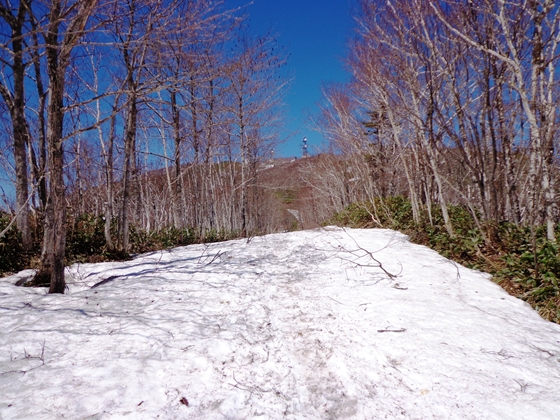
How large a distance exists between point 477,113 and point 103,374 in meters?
7.18

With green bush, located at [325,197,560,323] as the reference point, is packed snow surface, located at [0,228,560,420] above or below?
below

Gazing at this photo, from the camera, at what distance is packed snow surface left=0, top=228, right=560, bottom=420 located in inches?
81.0

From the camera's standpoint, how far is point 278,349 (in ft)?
9.44

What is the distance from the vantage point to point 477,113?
5.80m

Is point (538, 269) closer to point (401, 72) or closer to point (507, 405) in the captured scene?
point (507, 405)

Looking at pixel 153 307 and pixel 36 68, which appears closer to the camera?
pixel 153 307

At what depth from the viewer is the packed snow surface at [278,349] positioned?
2.06m

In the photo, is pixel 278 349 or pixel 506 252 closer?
pixel 278 349

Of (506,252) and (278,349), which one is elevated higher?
(506,252)

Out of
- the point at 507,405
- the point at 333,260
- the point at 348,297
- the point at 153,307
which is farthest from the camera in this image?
the point at 333,260

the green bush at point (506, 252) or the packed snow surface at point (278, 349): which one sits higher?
the green bush at point (506, 252)

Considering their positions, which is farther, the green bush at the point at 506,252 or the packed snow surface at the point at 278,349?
the green bush at the point at 506,252

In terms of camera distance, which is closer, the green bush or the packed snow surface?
the packed snow surface

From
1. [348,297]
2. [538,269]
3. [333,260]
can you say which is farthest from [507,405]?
[333,260]
